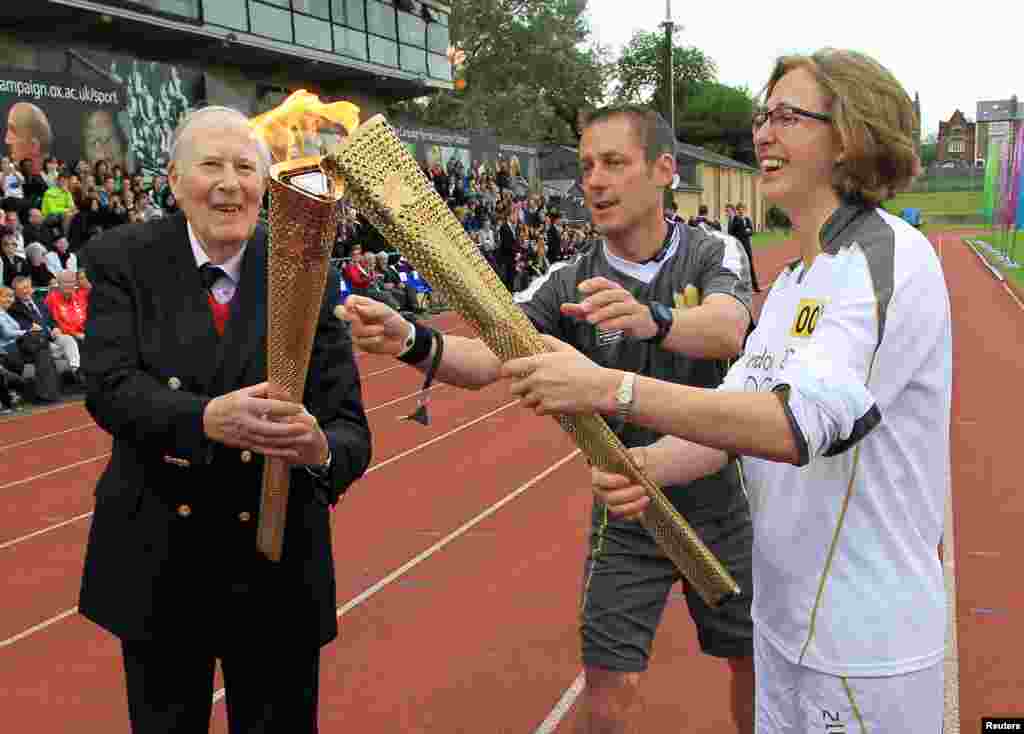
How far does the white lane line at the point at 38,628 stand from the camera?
5090 mm

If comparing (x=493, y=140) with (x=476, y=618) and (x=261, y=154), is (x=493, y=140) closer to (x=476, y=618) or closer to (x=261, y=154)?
(x=476, y=618)

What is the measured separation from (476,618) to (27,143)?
1155cm

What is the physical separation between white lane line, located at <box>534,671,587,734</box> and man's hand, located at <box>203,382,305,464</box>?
2.09 meters

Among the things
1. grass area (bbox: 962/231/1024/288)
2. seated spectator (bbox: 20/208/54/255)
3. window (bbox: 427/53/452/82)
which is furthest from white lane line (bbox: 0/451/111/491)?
window (bbox: 427/53/452/82)

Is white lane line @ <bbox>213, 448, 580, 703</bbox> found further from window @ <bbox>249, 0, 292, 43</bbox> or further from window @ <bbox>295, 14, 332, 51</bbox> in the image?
window @ <bbox>295, 14, 332, 51</bbox>

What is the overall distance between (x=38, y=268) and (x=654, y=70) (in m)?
81.4

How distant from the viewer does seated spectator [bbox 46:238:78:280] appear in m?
12.4

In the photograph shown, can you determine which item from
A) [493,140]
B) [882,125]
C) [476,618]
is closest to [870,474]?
[882,125]

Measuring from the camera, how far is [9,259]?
38.4ft

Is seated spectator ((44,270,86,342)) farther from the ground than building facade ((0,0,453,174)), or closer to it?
closer to it

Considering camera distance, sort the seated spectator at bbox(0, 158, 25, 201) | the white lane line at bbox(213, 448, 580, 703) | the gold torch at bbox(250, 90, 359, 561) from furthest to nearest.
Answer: the seated spectator at bbox(0, 158, 25, 201) < the white lane line at bbox(213, 448, 580, 703) < the gold torch at bbox(250, 90, 359, 561)

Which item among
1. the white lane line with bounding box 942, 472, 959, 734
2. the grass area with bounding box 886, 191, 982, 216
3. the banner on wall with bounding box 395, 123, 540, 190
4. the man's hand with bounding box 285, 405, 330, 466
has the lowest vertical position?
the grass area with bounding box 886, 191, 982, 216

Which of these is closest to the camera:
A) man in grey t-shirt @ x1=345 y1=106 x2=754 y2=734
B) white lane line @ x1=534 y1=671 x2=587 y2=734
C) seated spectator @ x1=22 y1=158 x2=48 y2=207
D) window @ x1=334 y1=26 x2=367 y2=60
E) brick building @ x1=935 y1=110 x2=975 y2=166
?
man in grey t-shirt @ x1=345 y1=106 x2=754 y2=734

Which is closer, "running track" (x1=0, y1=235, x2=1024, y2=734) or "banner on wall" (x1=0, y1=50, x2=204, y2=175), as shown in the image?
"running track" (x1=0, y1=235, x2=1024, y2=734)
